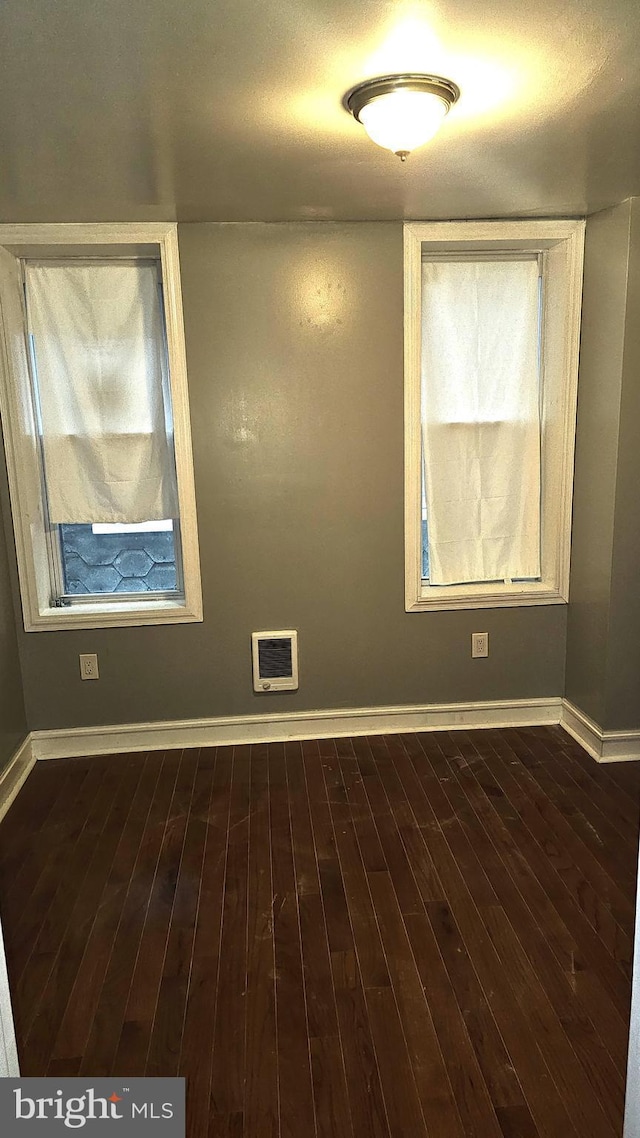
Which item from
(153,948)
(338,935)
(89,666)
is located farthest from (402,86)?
(89,666)

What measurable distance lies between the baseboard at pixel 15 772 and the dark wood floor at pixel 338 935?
54 mm

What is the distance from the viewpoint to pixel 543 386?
3.55 m

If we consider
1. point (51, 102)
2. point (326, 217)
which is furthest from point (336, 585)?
point (51, 102)


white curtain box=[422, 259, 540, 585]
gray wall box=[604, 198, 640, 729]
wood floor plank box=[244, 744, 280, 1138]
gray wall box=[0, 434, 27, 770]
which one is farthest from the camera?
white curtain box=[422, 259, 540, 585]

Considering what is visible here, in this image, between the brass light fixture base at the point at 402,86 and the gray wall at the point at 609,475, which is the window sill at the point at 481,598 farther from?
the brass light fixture base at the point at 402,86

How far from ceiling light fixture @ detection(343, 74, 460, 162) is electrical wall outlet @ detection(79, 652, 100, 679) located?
2.40m

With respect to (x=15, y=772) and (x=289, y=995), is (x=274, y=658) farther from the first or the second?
(x=289, y=995)

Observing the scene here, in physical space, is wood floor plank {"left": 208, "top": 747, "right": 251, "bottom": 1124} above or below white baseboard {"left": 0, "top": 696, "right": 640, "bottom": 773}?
below

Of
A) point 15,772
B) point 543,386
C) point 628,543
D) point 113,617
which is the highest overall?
point 543,386

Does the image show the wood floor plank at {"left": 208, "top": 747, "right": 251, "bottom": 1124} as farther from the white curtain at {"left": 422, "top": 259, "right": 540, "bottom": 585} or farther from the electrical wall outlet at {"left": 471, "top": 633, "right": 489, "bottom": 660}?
the white curtain at {"left": 422, "top": 259, "right": 540, "bottom": 585}

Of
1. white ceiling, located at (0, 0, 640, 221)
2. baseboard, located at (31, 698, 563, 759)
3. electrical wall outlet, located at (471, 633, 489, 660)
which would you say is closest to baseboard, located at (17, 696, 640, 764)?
baseboard, located at (31, 698, 563, 759)

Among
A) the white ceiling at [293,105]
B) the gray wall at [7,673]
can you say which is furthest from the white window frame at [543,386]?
the gray wall at [7,673]

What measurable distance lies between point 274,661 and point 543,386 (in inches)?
69.9

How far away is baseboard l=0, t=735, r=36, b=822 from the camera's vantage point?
3.08 metres
